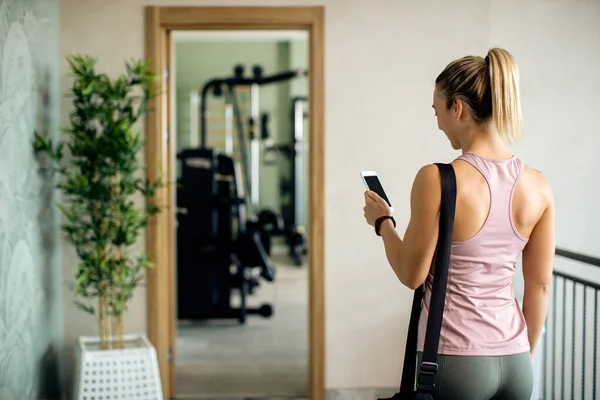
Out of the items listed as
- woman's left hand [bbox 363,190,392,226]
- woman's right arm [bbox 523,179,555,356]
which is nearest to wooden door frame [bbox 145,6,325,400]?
woman's left hand [bbox 363,190,392,226]

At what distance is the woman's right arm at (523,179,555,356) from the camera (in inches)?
55.2

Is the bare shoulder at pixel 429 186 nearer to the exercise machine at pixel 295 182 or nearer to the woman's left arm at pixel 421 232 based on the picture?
the woman's left arm at pixel 421 232

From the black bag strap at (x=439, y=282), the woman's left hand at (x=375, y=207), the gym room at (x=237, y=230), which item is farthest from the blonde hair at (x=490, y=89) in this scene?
the gym room at (x=237, y=230)

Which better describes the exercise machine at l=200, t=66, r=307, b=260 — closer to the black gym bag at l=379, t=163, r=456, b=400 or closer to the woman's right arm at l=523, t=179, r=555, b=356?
the woman's right arm at l=523, t=179, r=555, b=356

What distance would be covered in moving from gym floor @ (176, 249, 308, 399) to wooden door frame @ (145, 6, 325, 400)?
0.38 m

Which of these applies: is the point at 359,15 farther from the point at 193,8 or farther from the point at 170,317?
the point at 170,317

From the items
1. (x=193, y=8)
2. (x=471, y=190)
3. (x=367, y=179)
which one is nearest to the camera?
(x=471, y=190)

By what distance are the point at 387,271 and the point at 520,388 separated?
7.09 feet

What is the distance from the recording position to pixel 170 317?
12.2 ft

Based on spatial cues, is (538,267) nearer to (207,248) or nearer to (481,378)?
(481,378)

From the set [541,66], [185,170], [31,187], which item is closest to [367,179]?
[31,187]

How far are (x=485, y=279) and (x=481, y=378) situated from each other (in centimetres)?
19

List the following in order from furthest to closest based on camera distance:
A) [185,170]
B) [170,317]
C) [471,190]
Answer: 1. [185,170]
2. [170,317]
3. [471,190]

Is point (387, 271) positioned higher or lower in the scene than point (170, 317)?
higher
